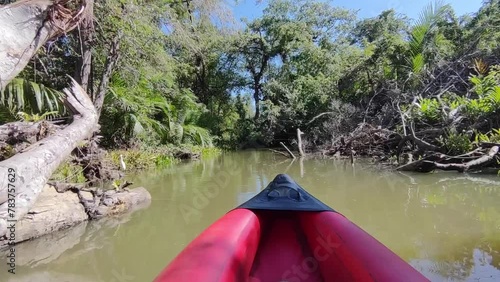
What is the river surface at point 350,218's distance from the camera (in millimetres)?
3010

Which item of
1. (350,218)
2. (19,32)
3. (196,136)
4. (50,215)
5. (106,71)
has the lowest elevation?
(350,218)

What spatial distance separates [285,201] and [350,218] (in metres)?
1.86

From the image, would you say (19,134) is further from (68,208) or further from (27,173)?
(27,173)

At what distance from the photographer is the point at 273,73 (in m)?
20.6

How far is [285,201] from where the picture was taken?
9.89 feet

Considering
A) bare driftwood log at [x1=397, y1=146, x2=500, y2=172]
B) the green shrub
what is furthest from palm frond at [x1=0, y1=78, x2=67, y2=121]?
the green shrub

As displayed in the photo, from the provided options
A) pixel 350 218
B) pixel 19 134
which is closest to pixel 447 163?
pixel 350 218

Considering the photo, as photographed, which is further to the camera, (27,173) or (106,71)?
(106,71)

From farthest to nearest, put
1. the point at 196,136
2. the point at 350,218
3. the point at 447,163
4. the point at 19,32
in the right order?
the point at 196,136, the point at 447,163, the point at 350,218, the point at 19,32

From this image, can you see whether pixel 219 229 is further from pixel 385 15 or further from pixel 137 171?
pixel 385 15

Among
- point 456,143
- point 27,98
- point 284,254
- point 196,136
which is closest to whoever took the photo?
point 284,254

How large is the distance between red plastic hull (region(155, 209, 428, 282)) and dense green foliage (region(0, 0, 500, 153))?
10.3 feet

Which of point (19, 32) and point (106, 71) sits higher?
point (106, 71)

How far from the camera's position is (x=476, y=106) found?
27.1 feet
